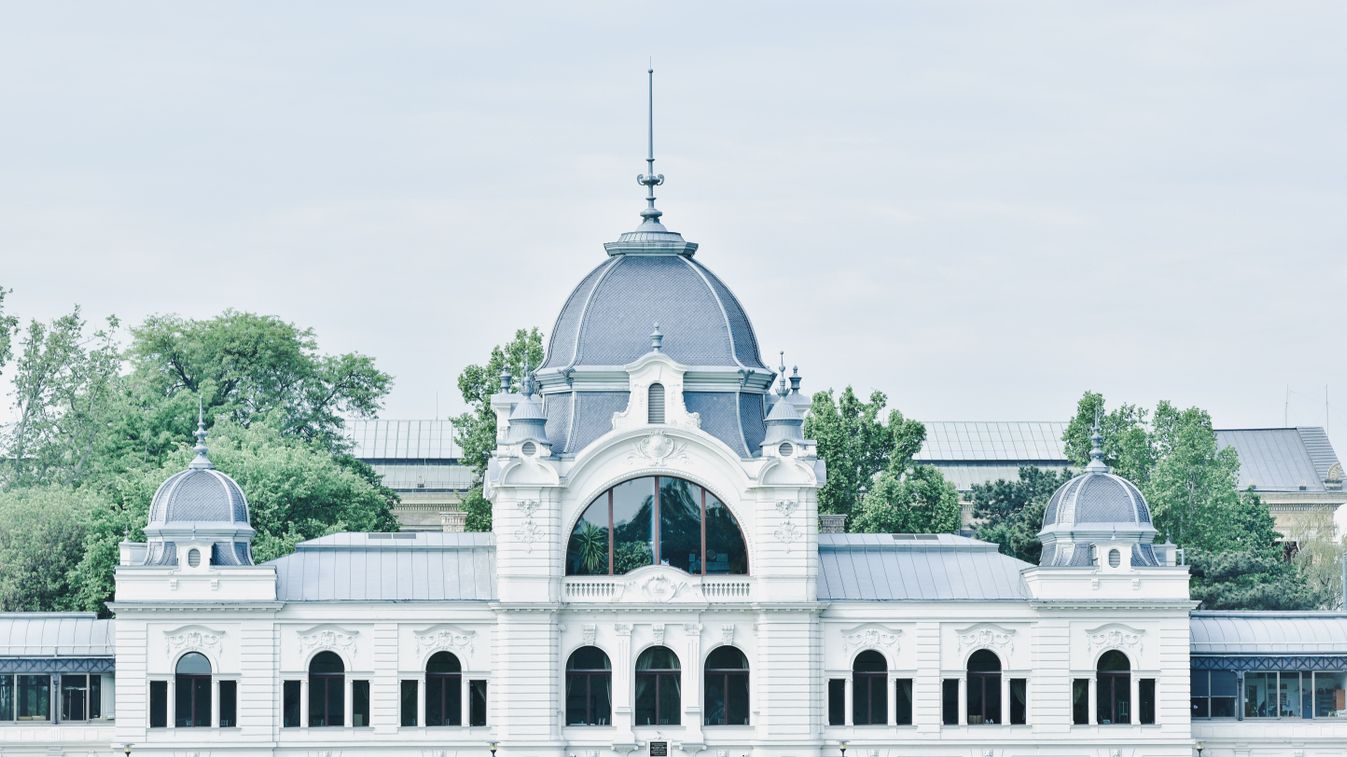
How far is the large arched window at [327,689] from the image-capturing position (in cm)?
9531

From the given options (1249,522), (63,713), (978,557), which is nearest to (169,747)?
(63,713)

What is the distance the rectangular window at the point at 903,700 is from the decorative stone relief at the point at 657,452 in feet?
34.0

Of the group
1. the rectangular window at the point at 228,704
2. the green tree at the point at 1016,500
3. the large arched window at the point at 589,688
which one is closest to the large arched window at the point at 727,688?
the large arched window at the point at 589,688

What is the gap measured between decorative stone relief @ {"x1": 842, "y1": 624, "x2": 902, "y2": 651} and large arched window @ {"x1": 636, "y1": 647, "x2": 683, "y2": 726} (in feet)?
18.8

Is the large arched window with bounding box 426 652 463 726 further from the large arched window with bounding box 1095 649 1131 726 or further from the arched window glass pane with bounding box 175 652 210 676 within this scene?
the large arched window with bounding box 1095 649 1131 726

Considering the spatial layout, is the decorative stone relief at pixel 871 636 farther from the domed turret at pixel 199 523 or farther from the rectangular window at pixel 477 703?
the domed turret at pixel 199 523

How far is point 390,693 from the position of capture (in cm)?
9550

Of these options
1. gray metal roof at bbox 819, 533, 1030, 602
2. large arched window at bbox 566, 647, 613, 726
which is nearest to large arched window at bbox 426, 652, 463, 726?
large arched window at bbox 566, 647, 613, 726

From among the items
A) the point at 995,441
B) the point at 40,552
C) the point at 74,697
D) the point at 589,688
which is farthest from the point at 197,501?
the point at 995,441

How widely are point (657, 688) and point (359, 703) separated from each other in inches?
380

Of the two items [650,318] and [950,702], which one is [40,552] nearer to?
[650,318]

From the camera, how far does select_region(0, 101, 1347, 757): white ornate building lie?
94.9 meters

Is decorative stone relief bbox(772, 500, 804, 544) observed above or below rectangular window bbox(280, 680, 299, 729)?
above

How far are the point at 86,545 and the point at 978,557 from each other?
35835mm
